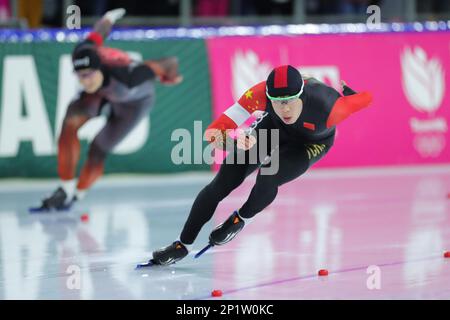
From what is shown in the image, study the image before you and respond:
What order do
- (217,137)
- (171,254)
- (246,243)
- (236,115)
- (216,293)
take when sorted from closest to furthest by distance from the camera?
(216,293) < (217,137) < (236,115) < (171,254) < (246,243)

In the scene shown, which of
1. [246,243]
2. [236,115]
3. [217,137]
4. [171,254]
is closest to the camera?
[217,137]

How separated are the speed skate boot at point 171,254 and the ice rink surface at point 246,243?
0.19ft

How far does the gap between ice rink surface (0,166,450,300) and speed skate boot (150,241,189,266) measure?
57 mm

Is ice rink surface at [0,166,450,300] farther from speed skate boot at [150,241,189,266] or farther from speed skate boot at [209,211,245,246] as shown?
speed skate boot at [209,211,245,246]

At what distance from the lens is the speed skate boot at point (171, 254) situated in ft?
21.0

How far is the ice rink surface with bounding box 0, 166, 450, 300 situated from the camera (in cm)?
573

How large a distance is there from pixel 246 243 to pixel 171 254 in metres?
1.21

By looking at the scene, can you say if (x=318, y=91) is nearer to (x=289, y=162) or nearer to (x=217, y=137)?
(x=289, y=162)

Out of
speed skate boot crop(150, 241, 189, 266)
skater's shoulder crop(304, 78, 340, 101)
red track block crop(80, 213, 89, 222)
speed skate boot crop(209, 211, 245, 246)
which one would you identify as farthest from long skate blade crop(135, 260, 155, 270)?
red track block crop(80, 213, 89, 222)

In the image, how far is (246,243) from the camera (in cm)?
751

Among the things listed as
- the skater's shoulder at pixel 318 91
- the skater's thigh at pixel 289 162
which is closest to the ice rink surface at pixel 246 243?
the skater's thigh at pixel 289 162

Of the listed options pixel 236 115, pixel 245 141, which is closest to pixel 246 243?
pixel 236 115

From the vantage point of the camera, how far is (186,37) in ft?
40.2

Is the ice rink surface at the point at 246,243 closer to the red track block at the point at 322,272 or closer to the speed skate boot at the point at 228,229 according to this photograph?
the red track block at the point at 322,272
